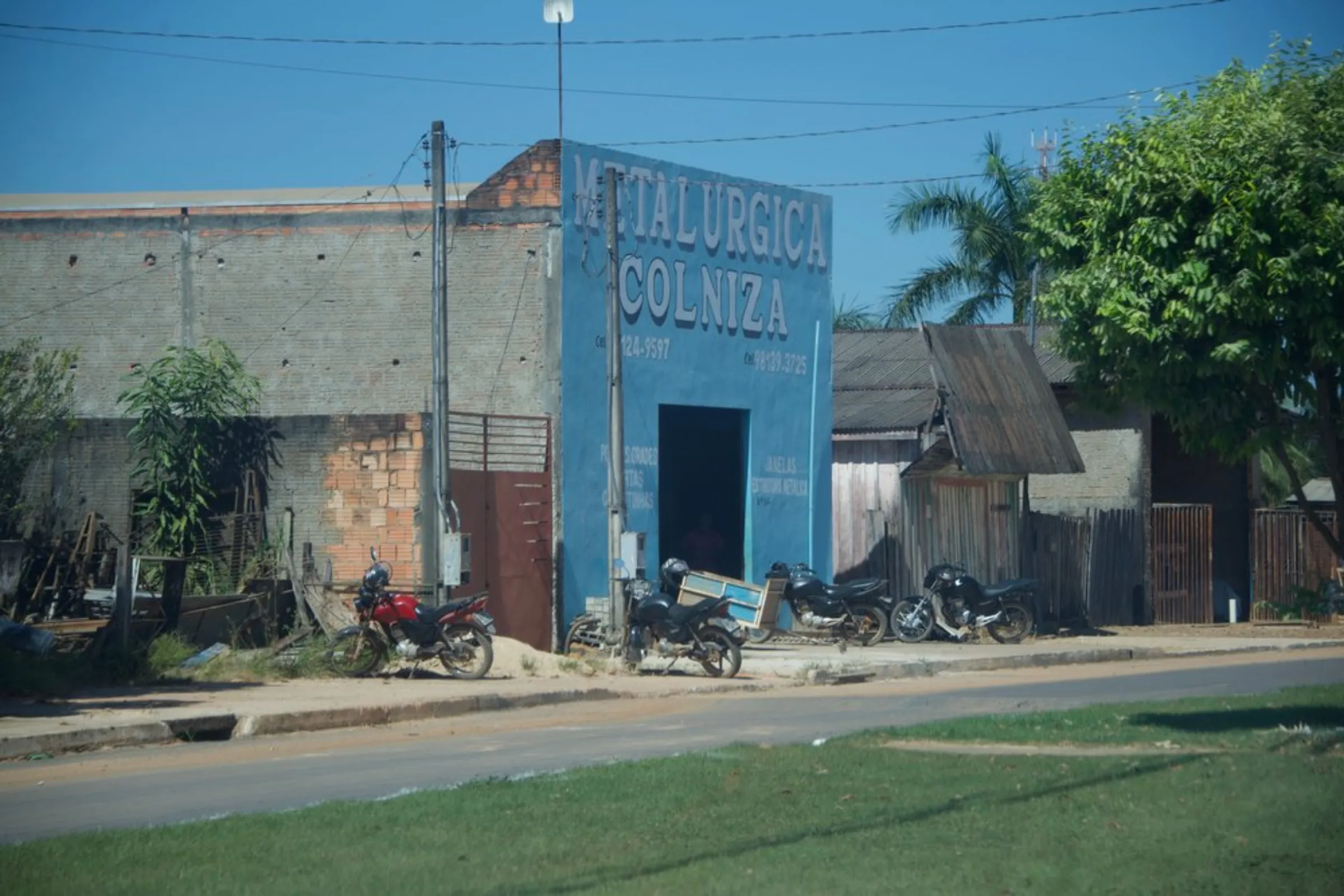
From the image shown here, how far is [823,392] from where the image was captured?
2773cm

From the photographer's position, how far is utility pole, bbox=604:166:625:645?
2092cm

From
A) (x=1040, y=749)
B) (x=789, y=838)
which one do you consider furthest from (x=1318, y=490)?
(x=789, y=838)

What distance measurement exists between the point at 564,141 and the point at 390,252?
3.05m

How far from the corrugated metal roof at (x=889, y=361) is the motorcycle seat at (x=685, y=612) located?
12211 mm

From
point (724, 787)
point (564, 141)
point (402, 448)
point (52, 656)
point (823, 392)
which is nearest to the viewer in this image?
point (724, 787)

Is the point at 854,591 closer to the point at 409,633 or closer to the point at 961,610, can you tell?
the point at 961,610

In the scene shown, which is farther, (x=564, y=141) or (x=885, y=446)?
(x=885, y=446)

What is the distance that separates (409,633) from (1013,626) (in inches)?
454

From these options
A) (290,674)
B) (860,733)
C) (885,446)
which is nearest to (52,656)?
(290,674)

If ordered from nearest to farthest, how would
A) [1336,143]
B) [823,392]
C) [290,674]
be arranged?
[1336,143] < [290,674] < [823,392]

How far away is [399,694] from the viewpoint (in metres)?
16.8

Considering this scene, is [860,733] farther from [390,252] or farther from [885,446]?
[885,446]

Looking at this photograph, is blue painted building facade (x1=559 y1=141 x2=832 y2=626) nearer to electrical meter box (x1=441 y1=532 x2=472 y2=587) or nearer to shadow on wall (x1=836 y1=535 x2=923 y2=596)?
shadow on wall (x1=836 y1=535 x2=923 y2=596)

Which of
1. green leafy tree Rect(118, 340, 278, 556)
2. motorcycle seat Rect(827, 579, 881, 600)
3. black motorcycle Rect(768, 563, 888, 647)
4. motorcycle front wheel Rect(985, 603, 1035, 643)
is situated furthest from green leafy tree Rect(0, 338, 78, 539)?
motorcycle front wheel Rect(985, 603, 1035, 643)
